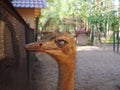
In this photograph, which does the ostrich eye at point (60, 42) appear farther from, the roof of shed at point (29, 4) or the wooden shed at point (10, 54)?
the roof of shed at point (29, 4)

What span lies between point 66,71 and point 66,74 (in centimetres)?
3

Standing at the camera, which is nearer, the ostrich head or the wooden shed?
the ostrich head

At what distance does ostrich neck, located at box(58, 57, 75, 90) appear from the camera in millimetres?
2600

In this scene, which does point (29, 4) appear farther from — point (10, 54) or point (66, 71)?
point (66, 71)

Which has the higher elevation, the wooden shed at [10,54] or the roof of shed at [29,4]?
the roof of shed at [29,4]

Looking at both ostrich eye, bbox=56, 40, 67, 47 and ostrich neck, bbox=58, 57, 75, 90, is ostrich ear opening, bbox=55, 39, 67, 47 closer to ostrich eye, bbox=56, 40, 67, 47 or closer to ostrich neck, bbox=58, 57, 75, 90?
ostrich eye, bbox=56, 40, 67, 47

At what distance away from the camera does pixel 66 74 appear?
265cm

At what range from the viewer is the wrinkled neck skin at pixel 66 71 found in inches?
102

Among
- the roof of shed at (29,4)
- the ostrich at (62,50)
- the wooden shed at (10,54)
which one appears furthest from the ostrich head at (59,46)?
the roof of shed at (29,4)

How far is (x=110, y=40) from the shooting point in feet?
104

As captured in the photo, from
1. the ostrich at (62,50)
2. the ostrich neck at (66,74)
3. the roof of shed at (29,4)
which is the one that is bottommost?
the ostrich neck at (66,74)

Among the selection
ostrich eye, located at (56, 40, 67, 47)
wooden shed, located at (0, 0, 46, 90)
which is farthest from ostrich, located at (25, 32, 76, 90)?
wooden shed, located at (0, 0, 46, 90)

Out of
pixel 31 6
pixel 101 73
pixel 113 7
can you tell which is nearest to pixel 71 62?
pixel 101 73

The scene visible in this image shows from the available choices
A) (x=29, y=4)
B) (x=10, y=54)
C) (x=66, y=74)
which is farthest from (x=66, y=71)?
(x=29, y=4)
